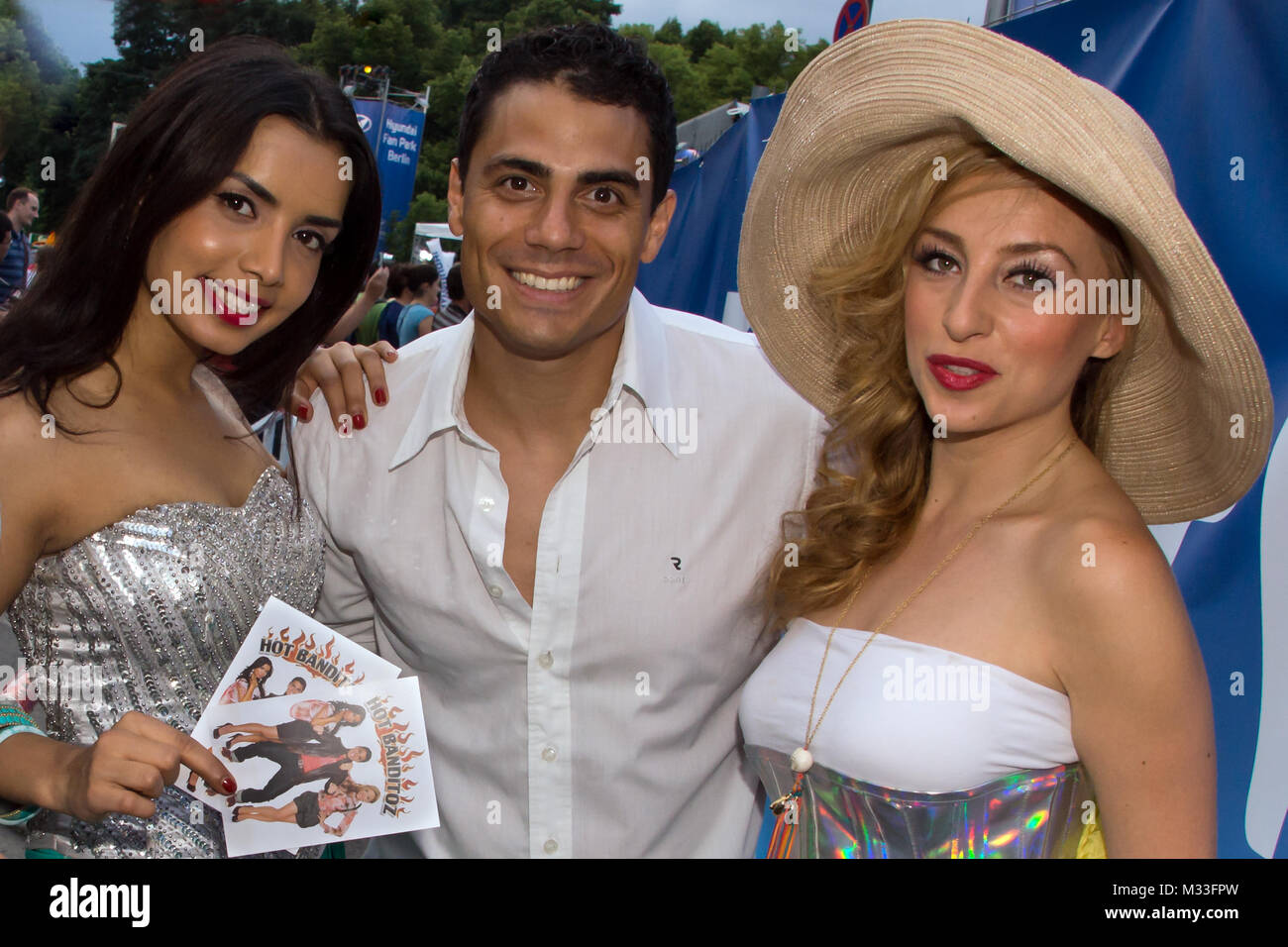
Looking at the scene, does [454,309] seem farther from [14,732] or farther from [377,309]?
[14,732]

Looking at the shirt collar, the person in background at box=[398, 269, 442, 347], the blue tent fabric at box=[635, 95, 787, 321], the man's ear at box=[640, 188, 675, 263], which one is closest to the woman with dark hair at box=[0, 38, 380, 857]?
the shirt collar

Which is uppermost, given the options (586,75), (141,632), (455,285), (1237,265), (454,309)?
(455,285)

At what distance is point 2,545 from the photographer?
181cm

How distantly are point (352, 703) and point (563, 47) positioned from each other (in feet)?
4.72

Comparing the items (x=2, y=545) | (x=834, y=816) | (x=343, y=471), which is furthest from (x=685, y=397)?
(x=2, y=545)

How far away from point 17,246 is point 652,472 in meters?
7.70

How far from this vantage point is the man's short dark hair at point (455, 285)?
11.4m

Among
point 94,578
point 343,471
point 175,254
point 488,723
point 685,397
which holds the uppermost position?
point 175,254

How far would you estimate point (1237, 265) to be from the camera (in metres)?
2.24

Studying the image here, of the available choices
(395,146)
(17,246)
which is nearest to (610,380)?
(17,246)

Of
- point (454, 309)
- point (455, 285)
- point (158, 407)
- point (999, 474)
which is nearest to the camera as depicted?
point (999, 474)

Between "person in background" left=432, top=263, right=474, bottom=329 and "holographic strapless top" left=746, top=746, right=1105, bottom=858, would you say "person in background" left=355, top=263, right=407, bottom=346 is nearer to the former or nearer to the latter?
"person in background" left=432, top=263, right=474, bottom=329

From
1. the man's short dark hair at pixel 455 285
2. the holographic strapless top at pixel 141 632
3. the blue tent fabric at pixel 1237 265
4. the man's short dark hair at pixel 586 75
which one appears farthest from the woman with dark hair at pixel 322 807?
the man's short dark hair at pixel 455 285

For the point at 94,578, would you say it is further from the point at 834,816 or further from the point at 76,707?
the point at 834,816
